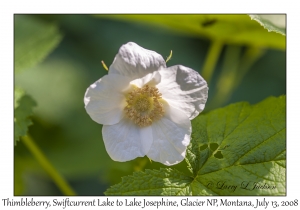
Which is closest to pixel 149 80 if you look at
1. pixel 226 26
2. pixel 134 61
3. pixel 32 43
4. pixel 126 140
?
pixel 134 61

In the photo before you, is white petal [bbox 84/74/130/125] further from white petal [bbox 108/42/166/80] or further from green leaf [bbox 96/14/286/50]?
green leaf [bbox 96/14/286/50]

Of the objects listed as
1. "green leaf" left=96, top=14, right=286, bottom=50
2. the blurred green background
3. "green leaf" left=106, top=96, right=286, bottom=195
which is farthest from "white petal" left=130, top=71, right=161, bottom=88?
"green leaf" left=96, top=14, right=286, bottom=50

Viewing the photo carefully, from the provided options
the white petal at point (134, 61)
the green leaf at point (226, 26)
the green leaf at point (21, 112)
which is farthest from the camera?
the green leaf at point (226, 26)

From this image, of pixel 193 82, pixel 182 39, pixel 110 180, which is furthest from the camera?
pixel 182 39

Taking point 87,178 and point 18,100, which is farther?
point 87,178

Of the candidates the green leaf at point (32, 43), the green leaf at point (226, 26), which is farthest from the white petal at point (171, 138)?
the green leaf at point (32, 43)

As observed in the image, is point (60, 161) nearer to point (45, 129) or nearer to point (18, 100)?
point (45, 129)

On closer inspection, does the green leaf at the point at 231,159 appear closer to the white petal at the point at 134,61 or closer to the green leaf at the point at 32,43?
the white petal at the point at 134,61
